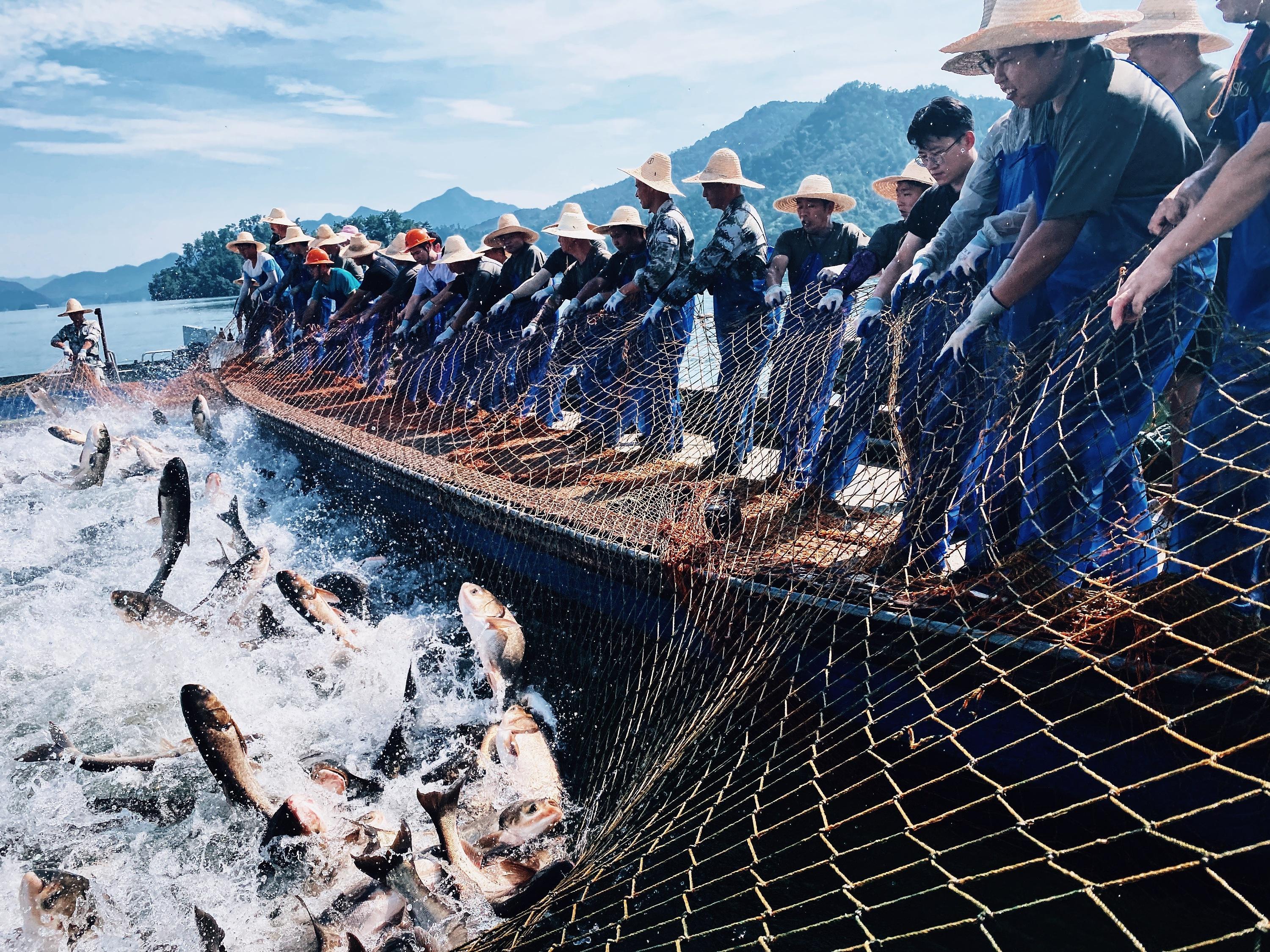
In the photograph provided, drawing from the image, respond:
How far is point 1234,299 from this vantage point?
10.3 ft

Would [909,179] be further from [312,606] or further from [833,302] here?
[312,606]

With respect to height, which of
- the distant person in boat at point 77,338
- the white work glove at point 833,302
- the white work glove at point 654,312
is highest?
the white work glove at point 833,302

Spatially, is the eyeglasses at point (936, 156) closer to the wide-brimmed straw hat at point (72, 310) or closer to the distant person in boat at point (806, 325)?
the distant person in boat at point (806, 325)

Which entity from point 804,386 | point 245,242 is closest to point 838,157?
point 245,242

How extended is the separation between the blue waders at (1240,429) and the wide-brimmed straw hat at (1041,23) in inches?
25.1

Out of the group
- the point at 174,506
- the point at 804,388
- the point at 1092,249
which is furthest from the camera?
the point at 174,506

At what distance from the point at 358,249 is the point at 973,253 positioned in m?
9.70

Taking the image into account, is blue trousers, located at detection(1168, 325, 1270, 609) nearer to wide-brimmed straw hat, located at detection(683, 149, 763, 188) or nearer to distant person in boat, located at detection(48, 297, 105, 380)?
wide-brimmed straw hat, located at detection(683, 149, 763, 188)

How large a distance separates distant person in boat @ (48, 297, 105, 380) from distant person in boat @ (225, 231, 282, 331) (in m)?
3.39

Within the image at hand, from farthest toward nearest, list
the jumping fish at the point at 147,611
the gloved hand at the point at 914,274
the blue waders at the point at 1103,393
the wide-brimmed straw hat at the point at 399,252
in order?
1. the wide-brimmed straw hat at the point at 399,252
2. the jumping fish at the point at 147,611
3. the gloved hand at the point at 914,274
4. the blue waders at the point at 1103,393

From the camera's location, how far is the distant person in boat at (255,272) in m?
12.2

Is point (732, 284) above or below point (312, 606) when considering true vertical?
above

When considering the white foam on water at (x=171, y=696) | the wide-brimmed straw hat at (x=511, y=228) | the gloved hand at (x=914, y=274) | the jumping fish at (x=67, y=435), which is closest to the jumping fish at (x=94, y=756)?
the white foam on water at (x=171, y=696)

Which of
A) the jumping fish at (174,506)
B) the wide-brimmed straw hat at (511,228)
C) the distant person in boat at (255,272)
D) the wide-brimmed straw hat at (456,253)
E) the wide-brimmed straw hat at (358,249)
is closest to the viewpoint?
the jumping fish at (174,506)
